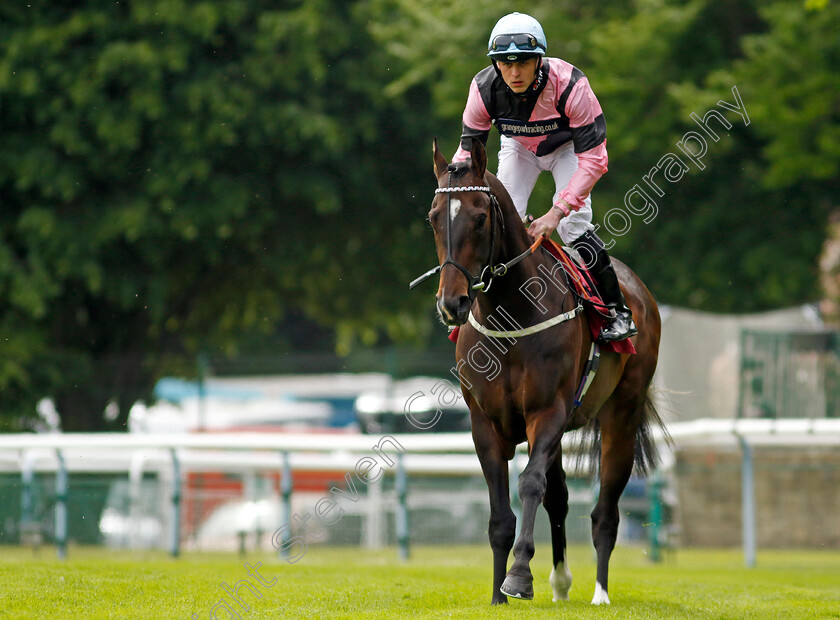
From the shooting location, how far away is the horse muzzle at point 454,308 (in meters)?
5.72

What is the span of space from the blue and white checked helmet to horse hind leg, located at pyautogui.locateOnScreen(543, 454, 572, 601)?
238 cm

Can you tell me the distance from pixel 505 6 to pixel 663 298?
17.4 ft

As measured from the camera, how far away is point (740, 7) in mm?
18406

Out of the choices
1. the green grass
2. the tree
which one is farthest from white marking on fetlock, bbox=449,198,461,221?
the tree

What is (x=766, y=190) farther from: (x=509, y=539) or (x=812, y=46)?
(x=509, y=539)

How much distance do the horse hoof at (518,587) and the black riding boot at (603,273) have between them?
204 cm

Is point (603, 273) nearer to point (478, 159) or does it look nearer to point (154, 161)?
point (478, 159)

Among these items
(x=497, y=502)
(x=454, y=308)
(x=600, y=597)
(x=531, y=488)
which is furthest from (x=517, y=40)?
(x=600, y=597)

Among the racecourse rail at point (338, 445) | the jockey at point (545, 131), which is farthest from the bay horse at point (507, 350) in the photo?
the racecourse rail at point (338, 445)

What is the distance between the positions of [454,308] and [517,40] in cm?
163

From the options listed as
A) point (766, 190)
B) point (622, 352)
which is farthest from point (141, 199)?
point (622, 352)

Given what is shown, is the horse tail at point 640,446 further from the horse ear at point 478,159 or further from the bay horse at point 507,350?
the horse ear at point 478,159

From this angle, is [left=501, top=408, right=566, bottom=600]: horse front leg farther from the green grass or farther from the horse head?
the horse head

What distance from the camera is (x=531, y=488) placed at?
5980mm
